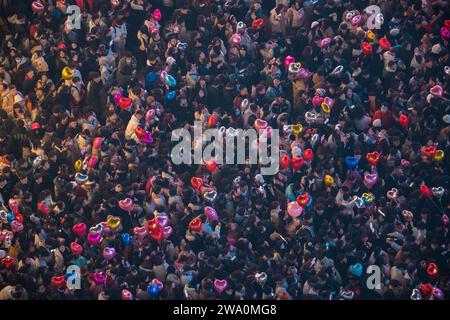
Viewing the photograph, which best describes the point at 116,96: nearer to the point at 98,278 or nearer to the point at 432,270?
the point at 98,278

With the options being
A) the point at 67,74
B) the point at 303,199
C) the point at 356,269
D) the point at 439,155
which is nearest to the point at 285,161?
the point at 303,199

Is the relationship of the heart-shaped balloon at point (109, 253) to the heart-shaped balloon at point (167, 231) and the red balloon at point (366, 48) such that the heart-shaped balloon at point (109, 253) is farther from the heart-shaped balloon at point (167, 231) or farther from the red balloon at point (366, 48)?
the red balloon at point (366, 48)

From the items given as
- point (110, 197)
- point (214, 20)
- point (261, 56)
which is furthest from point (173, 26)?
point (110, 197)

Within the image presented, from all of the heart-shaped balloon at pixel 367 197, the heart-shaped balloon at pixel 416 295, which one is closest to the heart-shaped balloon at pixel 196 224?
the heart-shaped balloon at pixel 367 197
